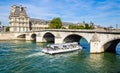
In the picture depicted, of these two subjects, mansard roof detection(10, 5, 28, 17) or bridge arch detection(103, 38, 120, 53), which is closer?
bridge arch detection(103, 38, 120, 53)

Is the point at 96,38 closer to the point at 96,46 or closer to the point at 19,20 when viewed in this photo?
the point at 96,46

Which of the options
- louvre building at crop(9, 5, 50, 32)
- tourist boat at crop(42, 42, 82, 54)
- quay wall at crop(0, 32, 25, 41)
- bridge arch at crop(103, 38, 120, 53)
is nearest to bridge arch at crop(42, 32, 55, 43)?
quay wall at crop(0, 32, 25, 41)

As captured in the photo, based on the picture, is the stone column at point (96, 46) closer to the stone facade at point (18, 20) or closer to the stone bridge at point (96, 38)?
the stone bridge at point (96, 38)

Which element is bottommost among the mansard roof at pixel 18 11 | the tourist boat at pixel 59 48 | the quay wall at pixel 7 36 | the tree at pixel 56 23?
the tourist boat at pixel 59 48

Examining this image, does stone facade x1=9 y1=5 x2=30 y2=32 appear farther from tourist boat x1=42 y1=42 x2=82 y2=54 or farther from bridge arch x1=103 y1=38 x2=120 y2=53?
bridge arch x1=103 y1=38 x2=120 y2=53

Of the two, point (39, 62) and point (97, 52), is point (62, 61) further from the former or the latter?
point (97, 52)

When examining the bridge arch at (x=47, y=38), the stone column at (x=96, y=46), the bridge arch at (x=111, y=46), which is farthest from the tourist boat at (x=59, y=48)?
the bridge arch at (x=47, y=38)

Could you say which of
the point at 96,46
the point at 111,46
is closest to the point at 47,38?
the point at 111,46

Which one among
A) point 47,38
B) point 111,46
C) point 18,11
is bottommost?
point 111,46

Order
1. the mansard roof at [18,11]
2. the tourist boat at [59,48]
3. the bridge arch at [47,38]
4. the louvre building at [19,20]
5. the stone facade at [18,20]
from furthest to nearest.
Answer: the mansard roof at [18,11] → the louvre building at [19,20] → the stone facade at [18,20] → the bridge arch at [47,38] → the tourist boat at [59,48]

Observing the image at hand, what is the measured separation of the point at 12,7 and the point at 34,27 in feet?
69.0

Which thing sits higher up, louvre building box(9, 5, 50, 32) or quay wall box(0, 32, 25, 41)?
louvre building box(9, 5, 50, 32)

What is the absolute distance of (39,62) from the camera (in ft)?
157

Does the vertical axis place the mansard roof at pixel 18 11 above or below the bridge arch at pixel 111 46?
above
